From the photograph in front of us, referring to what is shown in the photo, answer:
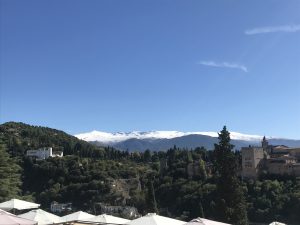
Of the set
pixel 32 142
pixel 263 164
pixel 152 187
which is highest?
pixel 32 142

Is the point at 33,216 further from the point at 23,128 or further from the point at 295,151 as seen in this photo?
the point at 23,128

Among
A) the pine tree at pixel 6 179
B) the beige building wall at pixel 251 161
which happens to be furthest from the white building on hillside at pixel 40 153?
the pine tree at pixel 6 179

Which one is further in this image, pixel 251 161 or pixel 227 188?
pixel 251 161

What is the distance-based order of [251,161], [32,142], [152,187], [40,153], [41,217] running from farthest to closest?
[32,142] < [40,153] < [251,161] < [152,187] < [41,217]

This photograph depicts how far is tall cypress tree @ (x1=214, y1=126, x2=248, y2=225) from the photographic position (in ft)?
70.0

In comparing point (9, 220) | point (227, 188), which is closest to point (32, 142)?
point (227, 188)

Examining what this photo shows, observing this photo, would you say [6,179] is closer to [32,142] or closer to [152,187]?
[152,187]

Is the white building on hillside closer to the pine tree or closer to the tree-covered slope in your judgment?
the tree-covered slope

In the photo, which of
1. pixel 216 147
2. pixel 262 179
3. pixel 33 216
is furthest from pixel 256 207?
pixel 33 216

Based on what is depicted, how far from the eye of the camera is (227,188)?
A: 2173cm

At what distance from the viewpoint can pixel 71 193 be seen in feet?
242

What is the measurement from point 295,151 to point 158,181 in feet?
83.7

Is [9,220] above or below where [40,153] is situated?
below

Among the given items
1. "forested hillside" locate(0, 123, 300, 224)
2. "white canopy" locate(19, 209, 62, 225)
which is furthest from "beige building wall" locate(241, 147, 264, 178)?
"white canopy" locate(19, 209, 62, 225)
